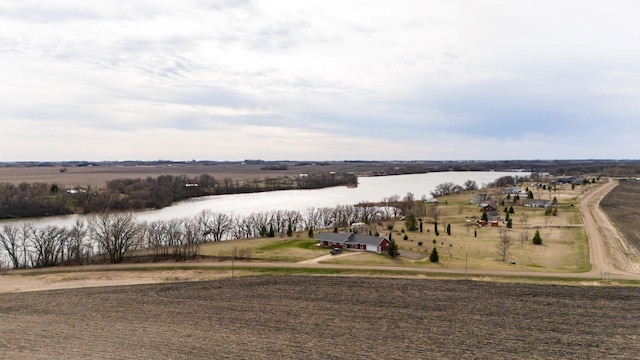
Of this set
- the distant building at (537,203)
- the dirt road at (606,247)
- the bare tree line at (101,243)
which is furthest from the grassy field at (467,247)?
the distant building at (537,203)

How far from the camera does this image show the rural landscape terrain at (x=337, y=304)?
20.2 m

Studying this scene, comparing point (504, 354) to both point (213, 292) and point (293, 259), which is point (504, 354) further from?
point (293, 259)

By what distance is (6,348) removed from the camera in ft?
66.3

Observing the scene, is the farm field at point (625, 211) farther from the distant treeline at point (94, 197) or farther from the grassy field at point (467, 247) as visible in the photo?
the distant treeline at point (94, 197)

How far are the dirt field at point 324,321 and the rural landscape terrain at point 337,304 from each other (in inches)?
3.9

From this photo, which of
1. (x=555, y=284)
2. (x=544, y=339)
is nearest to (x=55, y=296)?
(x=544, y=339)

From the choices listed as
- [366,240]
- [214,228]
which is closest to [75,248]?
[214,228]

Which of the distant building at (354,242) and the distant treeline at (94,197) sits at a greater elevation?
the distant treeline at (94,197)

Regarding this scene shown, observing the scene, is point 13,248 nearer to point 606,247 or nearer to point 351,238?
point 351,238

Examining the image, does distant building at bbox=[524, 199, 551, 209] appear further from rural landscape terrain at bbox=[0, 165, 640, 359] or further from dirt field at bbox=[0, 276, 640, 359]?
dirt field at bbox=[0, 276, 640, 359]

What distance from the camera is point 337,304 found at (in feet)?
87.1

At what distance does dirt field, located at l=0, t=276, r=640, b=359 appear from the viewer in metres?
19.8

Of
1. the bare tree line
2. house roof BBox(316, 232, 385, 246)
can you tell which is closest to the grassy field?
house roof BBox(316, 232, 385, 246)

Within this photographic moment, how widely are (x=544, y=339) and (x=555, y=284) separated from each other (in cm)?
1135
